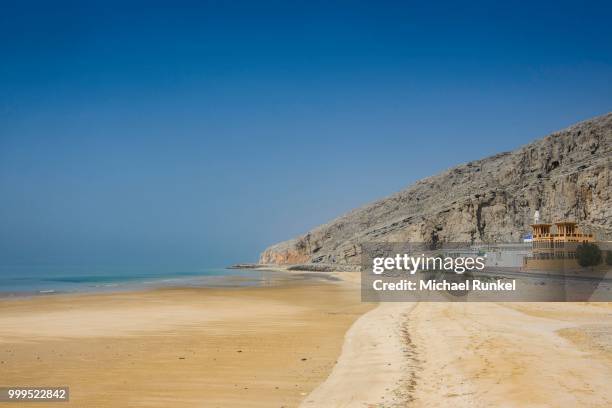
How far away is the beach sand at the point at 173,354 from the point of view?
9000mm

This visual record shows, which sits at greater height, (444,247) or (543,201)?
(543,201)

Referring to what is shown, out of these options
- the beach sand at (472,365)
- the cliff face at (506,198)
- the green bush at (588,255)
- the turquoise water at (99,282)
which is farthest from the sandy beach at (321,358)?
the cliff face at (506,198)

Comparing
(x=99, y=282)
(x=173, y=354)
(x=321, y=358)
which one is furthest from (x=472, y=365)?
(x=99, y=282)

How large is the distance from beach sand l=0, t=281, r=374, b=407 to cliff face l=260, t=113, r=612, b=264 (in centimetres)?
6934

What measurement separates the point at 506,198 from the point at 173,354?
89.2 m

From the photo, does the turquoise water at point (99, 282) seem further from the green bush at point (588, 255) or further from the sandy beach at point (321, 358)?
the green bush at point (588, 255)

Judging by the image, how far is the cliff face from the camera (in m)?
82.8

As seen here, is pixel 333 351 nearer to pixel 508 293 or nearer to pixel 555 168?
pixel 508 293

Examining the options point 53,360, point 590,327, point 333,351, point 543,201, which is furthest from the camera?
point 543,201

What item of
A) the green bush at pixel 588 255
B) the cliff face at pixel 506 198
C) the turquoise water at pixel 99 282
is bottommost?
the turquoise water at pixel 99 282

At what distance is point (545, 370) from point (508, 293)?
23268 mm

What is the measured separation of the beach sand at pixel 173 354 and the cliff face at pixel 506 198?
2730 inches

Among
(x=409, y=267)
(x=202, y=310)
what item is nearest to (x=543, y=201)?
(x=409, y=267)

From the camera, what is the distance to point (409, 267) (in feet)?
187
